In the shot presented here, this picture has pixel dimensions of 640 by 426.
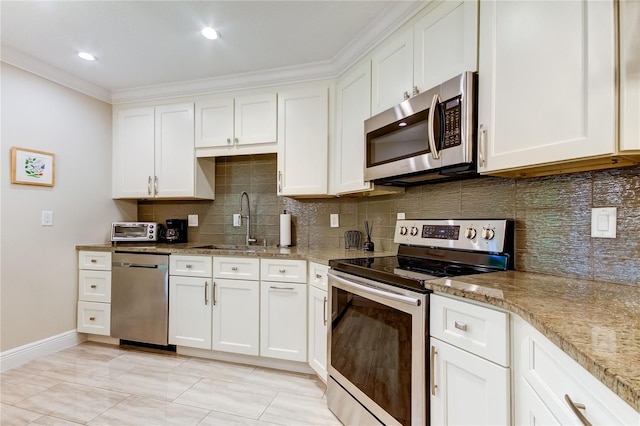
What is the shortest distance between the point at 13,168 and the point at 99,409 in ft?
6.15

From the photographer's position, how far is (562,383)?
74cm

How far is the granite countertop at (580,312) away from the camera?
56 cm

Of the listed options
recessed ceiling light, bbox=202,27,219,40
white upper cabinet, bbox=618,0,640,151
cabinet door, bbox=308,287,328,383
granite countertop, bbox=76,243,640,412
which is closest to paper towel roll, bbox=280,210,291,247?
cabinet door, bbox=308,287,328,383

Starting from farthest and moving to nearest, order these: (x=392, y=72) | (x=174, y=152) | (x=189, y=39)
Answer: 1. (x=174, y=152)
2. (x=189, y=39)
3. (x=392, y=72)

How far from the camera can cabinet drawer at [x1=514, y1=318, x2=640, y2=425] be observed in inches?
22.0

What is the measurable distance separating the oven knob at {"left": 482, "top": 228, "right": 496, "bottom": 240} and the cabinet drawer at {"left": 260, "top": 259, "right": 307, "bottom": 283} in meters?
1.18

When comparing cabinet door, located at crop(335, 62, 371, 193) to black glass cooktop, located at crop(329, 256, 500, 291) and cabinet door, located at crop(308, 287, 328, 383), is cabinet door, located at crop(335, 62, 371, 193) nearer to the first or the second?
black glass cooktop, located at crop(329, 256, 500, 291)

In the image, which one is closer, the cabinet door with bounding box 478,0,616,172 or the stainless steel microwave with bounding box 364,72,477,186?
the cabinet door with bounding box 478,0,616,172

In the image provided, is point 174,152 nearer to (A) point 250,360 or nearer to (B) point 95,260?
(B) point 95,260

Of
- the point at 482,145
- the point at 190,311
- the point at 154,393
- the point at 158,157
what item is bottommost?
the point at 154,393

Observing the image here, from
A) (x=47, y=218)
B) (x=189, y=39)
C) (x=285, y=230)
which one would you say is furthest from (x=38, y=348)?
(x=189, y=39)

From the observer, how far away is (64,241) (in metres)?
2.78

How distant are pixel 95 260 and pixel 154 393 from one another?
143 centimetres

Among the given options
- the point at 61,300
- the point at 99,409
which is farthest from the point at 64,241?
the point at 99,409
